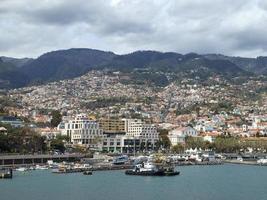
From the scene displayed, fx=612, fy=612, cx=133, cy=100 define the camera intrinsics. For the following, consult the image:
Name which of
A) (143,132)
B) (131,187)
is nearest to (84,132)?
(143,132)

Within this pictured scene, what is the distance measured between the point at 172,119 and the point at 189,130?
1313 inches

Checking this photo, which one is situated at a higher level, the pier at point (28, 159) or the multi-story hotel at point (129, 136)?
the multi-story hotel at point (129, 136)

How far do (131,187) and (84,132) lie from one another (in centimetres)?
5472

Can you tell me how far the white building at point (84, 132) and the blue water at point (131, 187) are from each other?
40550 millimetres

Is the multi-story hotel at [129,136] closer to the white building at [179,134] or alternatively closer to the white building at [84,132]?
the white building at [84,132]

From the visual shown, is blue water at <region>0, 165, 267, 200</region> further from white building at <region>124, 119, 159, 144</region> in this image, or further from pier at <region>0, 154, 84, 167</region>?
white building at <region>124, 119, 159, 144</region>

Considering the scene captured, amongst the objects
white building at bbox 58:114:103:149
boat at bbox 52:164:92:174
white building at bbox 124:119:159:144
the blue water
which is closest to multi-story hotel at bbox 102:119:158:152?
white building at bbox 124:119:159:144

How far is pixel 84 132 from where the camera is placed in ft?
331

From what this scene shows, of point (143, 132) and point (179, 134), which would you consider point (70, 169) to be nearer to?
point (143, 132)

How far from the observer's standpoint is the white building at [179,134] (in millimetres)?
109188

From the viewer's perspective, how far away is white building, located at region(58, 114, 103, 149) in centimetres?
10054

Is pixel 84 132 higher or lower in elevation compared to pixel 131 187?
higher

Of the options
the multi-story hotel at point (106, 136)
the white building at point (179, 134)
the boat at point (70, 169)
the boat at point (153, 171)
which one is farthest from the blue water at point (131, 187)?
the white building at point (179, 134)

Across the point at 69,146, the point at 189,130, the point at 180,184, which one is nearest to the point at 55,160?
the point at 69,146
